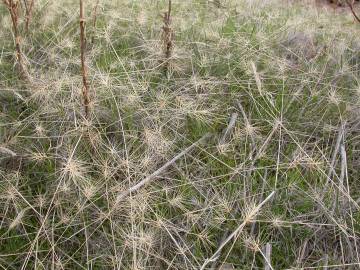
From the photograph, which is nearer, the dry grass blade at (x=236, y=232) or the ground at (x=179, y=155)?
the dry grass blade at (x=236, y=232)

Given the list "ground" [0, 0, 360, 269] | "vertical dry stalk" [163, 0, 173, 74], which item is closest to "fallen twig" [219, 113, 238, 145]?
"ground" [0, 0, 360, 269]

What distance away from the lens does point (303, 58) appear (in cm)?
222

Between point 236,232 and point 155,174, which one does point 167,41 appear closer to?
point 155,174

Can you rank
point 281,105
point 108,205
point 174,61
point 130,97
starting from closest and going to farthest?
point 108,205, point 130,97, point 281,105, point 174,61

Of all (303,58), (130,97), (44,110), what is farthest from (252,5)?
(44,110)

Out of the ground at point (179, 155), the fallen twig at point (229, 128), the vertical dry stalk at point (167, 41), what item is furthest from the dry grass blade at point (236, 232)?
the vertical dry stalk at point (167, 41)

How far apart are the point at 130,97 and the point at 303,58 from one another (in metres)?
1.03

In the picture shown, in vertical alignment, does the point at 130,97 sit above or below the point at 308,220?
above

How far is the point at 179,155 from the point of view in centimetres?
156

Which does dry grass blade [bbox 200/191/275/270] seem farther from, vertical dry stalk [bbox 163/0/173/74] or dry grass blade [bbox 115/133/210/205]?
vertical dry stalk [bbox 163/0/173/74]

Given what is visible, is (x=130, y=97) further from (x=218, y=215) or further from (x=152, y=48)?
(x=218, y=215)

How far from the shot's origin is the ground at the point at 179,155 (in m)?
1.36

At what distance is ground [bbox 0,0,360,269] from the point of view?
4.47 feet

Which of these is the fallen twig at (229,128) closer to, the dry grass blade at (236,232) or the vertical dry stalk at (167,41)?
the dry grass blade at (236,232)
